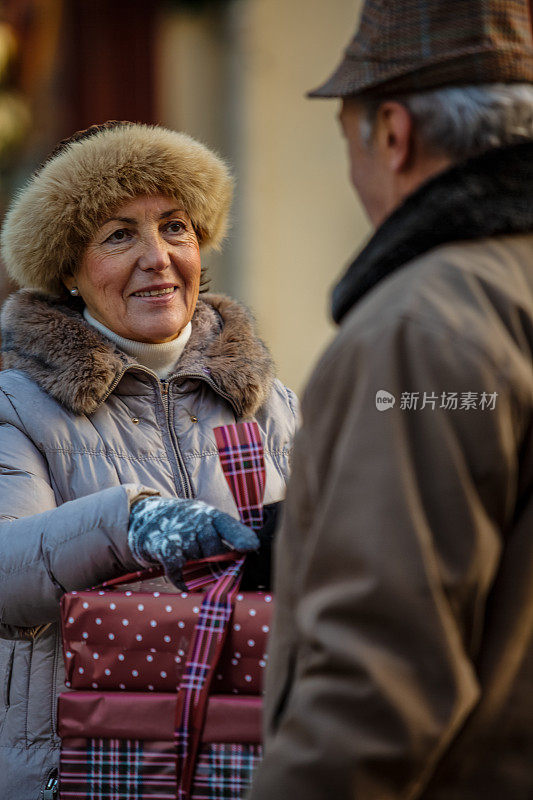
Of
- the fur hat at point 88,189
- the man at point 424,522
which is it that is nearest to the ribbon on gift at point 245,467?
the man at point 424,522

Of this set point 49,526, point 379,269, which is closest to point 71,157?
point 49,526

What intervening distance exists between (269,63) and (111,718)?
4358mm

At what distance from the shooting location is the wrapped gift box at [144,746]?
1.47m

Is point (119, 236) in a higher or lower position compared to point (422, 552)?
higher

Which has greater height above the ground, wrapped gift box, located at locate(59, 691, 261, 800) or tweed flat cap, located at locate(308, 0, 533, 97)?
tweed flat cap, located at locate(308, 0, 533, 97)

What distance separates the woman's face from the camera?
234cm

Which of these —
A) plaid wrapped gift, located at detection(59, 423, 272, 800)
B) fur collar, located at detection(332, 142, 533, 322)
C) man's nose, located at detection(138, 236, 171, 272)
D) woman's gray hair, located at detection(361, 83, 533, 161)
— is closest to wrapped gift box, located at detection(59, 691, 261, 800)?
plaid wrapped gift, located at detection(59, 423, 272, 800)

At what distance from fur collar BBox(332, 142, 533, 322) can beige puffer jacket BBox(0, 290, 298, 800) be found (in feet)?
2.85

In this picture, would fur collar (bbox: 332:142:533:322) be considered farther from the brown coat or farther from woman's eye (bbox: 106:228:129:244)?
woman's eye (bbox: 106:228:129:244)

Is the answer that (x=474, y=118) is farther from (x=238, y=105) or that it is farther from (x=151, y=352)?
(x=238, y=105)

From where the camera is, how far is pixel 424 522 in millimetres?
1010

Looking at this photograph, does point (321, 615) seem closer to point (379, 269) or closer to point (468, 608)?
point (468, 608)

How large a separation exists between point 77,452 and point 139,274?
1.71 ft

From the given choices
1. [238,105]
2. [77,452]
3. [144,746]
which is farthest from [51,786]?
[238,105]
